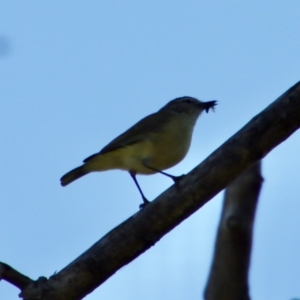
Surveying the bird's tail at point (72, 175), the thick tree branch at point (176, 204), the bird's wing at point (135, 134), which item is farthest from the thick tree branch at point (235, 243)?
the bird's tail at point (72, 175)

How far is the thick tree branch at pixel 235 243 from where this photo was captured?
3.12m

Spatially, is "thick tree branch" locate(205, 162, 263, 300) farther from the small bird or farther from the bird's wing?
the bird's wing

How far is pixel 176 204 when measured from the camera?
4031mm

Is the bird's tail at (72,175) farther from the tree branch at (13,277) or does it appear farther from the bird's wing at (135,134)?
the tree branch at (13,277)

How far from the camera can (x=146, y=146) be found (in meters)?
7.45

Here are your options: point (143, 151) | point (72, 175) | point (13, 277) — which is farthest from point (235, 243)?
point (72, 175)

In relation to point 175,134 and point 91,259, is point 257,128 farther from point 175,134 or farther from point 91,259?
point 175,134

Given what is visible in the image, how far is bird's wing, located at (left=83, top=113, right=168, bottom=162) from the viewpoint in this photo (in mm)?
7488

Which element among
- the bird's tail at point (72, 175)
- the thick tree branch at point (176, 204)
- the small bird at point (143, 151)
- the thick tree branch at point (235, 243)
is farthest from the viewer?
the bird's tail at point (72, 175)

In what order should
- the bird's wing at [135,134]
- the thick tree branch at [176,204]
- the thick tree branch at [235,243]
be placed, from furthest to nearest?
the bird's wing at [135,134]
the thick tree branch at [176,204]
the thick tree branch at [235,243]

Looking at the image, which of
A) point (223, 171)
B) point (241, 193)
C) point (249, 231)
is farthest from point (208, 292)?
point (223, 171)

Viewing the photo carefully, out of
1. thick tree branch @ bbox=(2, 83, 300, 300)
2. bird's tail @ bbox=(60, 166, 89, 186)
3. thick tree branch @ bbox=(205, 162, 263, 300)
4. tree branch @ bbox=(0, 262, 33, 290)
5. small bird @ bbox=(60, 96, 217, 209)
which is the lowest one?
thick tree branch @ bbox=(205, 162, 263, 300)

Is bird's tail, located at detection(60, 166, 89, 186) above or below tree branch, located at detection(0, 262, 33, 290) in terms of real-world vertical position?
above

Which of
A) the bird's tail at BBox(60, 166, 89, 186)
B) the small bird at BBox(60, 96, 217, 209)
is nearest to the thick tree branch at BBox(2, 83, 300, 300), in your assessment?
the small bird at BBox(60, 96, 217, 209)
